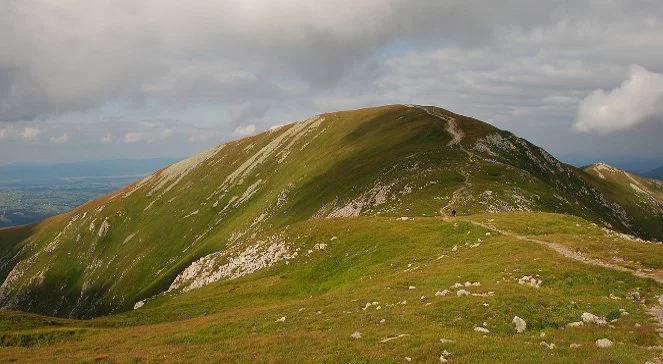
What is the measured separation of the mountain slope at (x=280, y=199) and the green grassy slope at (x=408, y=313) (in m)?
12.2

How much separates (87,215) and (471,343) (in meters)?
205

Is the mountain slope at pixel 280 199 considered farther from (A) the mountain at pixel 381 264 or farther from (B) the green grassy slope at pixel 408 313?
(B) the green grassy slope at pixel 408 313

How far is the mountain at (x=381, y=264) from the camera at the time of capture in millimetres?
24391

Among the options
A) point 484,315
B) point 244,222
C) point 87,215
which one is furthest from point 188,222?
point 484,315

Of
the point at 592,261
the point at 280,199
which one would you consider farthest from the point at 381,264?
the point at 280,199

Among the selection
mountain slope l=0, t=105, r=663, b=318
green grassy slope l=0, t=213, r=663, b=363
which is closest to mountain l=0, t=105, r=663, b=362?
green grassy slope l=0, t=213, r=663, b=363

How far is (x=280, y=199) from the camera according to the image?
12100cm

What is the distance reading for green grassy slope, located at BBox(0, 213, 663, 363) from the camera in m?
20.9

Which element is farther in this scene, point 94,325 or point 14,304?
point 14,304

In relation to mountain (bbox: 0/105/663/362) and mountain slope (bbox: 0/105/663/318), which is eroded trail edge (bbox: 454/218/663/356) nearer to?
mountain (bbox: 0/105/663/362)

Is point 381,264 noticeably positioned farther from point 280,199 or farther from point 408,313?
point 280,199

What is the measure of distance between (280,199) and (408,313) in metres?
95.6

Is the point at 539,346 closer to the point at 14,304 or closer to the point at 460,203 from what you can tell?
the point at 460,203

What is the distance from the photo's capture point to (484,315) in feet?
81.3
